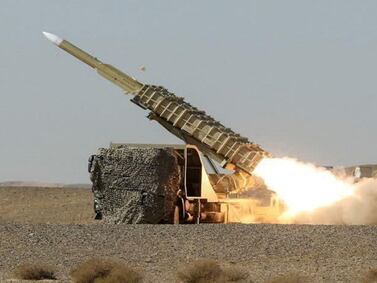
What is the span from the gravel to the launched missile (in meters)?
5.74

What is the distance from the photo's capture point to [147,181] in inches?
1345

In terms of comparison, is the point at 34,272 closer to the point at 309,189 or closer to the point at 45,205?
the point at 309,189

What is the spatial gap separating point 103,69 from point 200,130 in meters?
4.16

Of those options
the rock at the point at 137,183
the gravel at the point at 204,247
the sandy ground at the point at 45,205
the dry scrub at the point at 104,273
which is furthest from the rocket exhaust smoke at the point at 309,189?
the dry scrub at the point at 104,273

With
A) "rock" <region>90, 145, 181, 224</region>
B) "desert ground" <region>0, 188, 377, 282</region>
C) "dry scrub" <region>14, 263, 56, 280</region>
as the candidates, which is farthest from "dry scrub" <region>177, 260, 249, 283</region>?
"rock" <region>90, 145, 181, 224</region>

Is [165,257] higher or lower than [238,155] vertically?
lower

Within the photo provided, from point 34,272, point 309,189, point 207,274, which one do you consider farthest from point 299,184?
point 34,272

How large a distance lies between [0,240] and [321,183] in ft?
37.8

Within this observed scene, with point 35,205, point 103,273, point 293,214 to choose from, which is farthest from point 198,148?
point 35,205

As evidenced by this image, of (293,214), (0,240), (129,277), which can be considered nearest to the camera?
(129,277)

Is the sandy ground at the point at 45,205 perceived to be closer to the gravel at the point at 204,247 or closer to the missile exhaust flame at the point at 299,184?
the missile exhaust flame at the point at 299,184

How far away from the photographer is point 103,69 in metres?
37.8

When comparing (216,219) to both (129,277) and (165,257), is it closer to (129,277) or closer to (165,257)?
(165,257)

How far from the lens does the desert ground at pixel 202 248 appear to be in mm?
24609
